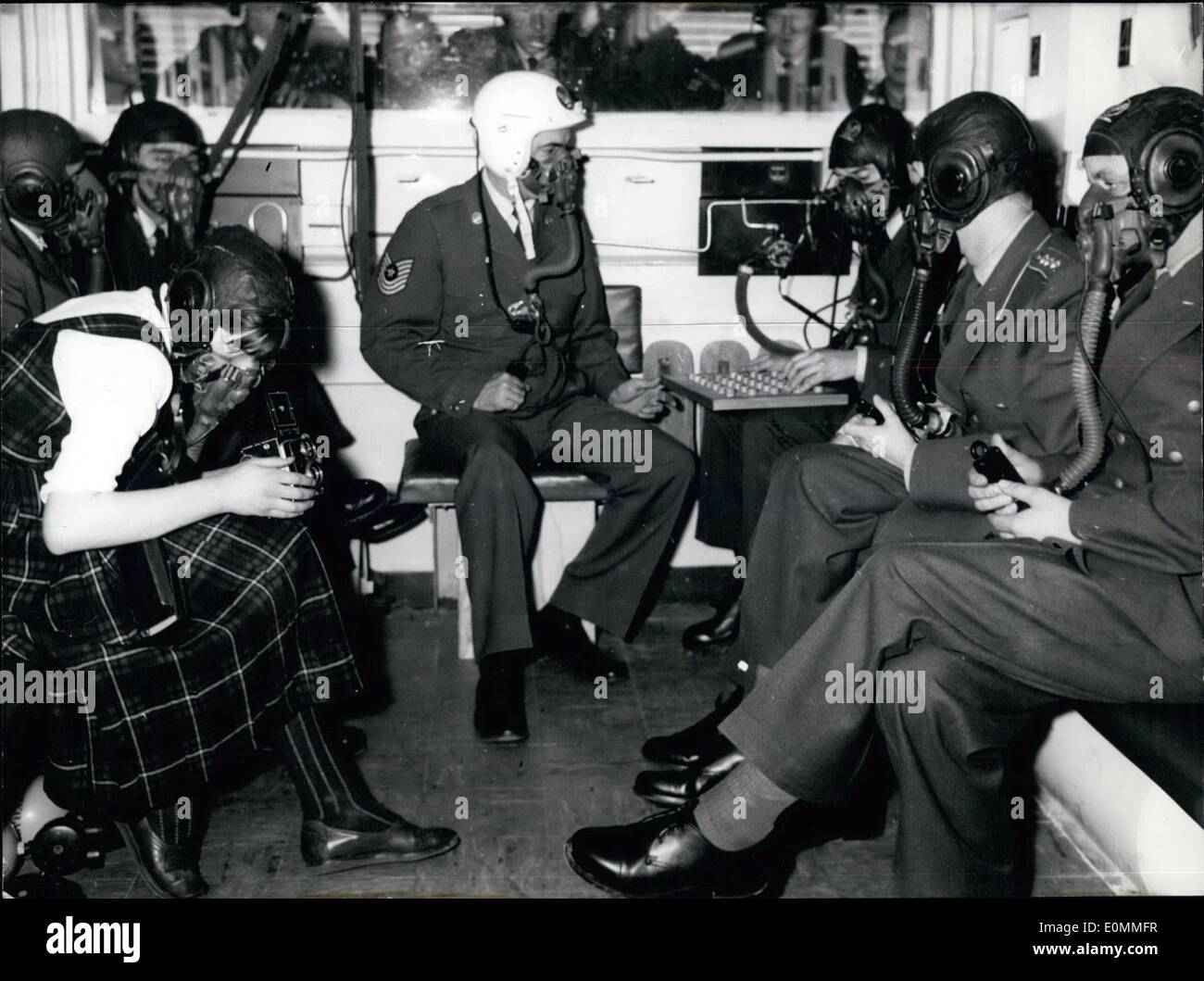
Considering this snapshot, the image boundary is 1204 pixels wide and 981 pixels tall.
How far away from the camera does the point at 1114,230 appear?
2062 mm

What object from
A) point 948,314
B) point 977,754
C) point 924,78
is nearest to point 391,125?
point 924,78

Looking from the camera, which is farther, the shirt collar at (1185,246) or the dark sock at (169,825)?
the dark sock at (169,825)

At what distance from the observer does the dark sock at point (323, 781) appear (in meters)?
2.38

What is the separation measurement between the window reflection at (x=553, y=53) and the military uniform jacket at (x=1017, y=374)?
159cm

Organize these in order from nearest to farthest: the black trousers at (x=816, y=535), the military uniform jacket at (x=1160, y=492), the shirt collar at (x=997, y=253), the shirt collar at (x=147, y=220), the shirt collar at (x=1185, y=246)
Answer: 1. the military uniform jacket at (x=1160, y=492)
2. the shirt collar at (x=1185, y=246)
3. the shirt collar at (x=997, y=253)
4. the black trousers at (x=816, y=535)
5. the shirt collar at (x=147, y=220)

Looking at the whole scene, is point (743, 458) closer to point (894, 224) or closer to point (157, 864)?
point (894, 224)

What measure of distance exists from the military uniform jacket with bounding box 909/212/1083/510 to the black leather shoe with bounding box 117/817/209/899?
1596 mm

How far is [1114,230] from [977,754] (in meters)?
0.90

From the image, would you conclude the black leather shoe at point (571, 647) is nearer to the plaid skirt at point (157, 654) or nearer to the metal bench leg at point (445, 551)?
the metal bench leg at point (445, 551)

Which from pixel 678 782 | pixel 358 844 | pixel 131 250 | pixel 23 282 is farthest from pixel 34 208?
pixel 678 782

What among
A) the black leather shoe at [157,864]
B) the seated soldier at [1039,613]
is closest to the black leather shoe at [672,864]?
the seated soldier at [1039,613]

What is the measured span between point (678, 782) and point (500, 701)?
563 mm

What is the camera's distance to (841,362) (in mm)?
3303
